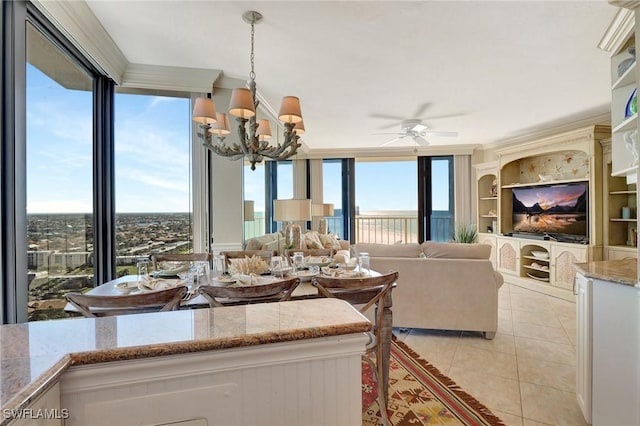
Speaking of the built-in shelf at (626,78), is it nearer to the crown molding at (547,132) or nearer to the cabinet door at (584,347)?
the cabinet door at (584,347)

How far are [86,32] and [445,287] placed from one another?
3.59 m

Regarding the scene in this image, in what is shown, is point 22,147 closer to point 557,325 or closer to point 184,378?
point 184,378

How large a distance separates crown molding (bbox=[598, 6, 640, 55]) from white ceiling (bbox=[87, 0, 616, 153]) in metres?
0.09

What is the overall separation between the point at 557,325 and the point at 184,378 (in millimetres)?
4079

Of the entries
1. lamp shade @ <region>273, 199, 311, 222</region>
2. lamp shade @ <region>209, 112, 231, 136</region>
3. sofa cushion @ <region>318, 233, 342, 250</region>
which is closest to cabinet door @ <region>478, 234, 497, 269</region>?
sofa cushion @ <region>318, 233, 342, 250</region>

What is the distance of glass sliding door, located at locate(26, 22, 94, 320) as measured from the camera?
1914 mm

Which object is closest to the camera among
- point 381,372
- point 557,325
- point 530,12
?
point 381,372

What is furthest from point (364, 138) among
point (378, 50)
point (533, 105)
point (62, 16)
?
point (62, 16)

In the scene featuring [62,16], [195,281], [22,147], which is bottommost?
[195,281]

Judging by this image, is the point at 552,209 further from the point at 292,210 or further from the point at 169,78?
the point at 169,78

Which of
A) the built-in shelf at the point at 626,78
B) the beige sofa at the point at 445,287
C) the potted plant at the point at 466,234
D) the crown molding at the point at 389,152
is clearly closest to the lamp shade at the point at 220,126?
the beige sofa at the point at 445,287

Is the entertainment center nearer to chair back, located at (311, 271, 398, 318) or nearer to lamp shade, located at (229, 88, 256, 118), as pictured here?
chair back, located at (311, 271, 398, 318)

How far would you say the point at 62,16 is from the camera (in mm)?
2020

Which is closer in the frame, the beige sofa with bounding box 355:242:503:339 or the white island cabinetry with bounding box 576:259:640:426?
the white island cabinetry with bounding box 576:259:640:426
